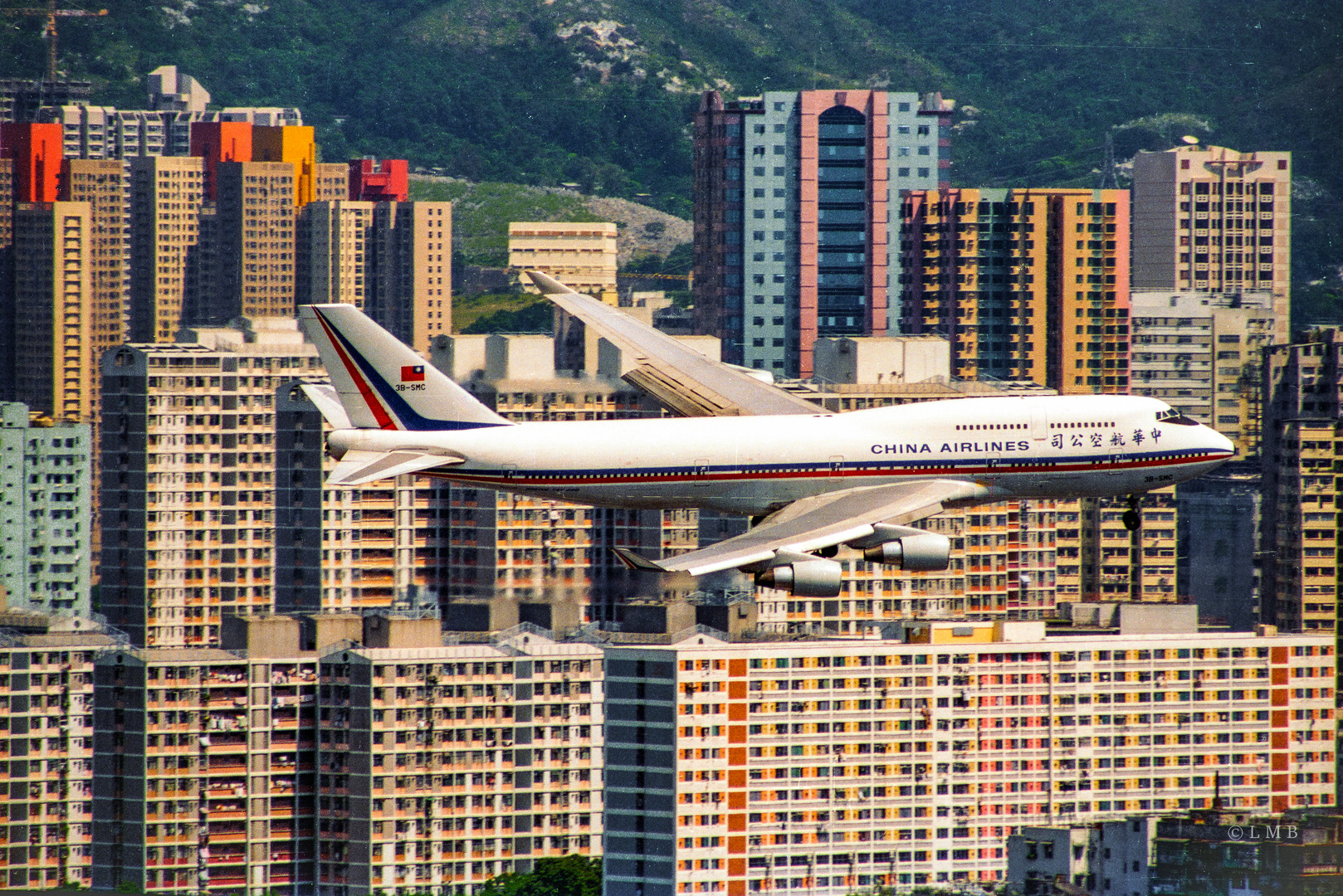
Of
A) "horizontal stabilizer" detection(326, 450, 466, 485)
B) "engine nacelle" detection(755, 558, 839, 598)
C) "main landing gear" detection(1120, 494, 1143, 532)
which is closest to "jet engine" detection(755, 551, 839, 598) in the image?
"engine nacelle" detection(755, 558, 839, 598)

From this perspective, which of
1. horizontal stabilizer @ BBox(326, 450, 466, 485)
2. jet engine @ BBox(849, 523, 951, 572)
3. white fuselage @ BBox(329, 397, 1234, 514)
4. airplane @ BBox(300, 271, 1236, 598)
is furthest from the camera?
white fuselage @ BBox(329, 397, 1234, 514)

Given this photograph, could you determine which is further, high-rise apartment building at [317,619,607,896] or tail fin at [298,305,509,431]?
high-rise apartment building at [317,619,607,896]

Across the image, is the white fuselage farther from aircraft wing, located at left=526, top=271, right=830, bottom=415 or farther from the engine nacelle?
aircraft wing, located at left=526, top=271, right=830, bottom=415

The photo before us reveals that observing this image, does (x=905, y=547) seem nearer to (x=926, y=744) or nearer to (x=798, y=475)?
(x=798, y=475)

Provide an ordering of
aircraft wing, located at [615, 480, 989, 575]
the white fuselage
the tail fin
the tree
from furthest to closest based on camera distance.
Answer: the tree
the tail fin
the white fuselage
aircraft wing, located at [615, 480, 989, 575]

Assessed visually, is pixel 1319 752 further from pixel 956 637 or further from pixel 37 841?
pixel 37 841

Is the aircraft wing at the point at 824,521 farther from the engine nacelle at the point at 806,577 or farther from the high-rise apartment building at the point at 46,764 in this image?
the high-rise apartment building at the point at 46,764
